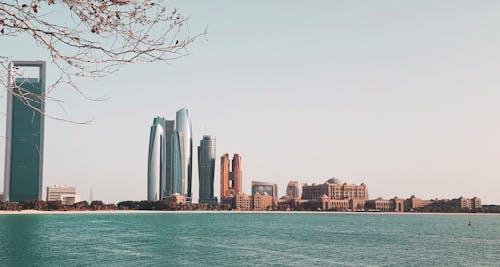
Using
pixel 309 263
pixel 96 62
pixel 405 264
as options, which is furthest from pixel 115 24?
pixel 405 264

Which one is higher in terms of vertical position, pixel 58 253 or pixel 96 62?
pixel 96 62

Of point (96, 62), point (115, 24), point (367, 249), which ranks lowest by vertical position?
point (367, 249)

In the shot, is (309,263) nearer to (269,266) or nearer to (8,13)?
(269,266)

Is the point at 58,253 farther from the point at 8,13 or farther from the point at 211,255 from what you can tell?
the point at 8,13

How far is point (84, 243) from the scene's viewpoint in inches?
3679

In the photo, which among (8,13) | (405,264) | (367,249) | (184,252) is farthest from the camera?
(367,249)

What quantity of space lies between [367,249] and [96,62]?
280 feet

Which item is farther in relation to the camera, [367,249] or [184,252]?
[367,249]

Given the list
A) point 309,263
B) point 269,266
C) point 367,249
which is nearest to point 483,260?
point 367,249

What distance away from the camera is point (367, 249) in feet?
290

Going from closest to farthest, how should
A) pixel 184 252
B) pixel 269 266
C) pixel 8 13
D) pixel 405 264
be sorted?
pixel 8 13 → pixel 269 266 → pixel 405 264 → pixel 184 252

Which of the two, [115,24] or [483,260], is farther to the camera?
[483,260]

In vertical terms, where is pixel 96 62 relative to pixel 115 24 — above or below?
below

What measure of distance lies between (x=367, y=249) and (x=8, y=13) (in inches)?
3387
